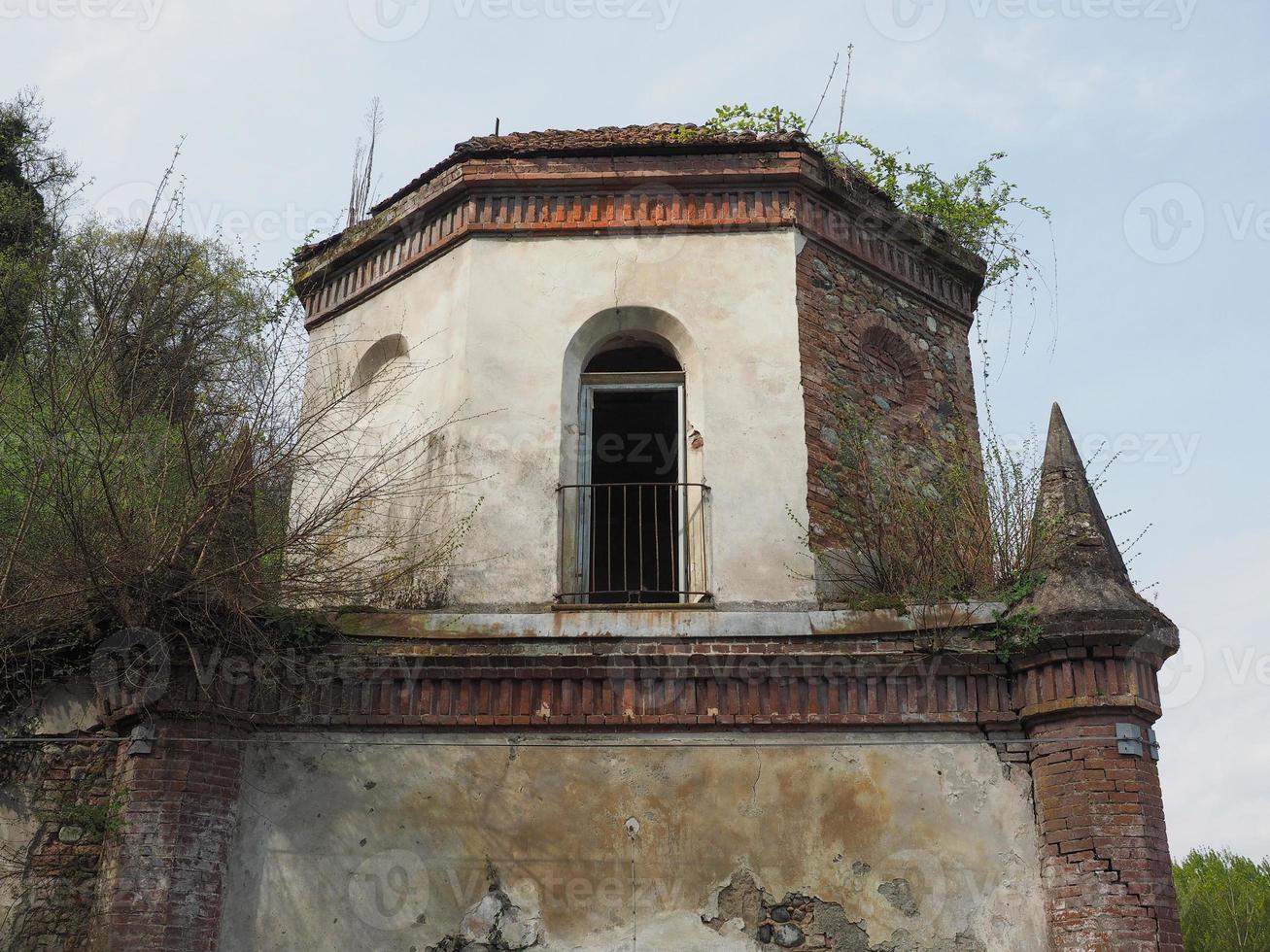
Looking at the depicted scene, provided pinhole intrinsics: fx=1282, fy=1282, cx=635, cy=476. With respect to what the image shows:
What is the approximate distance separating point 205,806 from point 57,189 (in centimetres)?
1541

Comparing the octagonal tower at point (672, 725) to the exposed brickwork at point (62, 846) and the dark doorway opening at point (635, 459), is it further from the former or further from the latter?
the dark doorway opening at point (635, 459)

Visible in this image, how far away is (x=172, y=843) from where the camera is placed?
26.3 ft

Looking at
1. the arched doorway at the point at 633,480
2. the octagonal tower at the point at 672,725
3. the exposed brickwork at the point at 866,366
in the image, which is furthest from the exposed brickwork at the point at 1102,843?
the arched doorway at the point at 633,480

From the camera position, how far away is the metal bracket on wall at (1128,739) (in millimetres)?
8016

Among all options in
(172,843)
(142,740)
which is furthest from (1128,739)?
(142,740)

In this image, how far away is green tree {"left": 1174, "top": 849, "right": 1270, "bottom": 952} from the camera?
1702cm

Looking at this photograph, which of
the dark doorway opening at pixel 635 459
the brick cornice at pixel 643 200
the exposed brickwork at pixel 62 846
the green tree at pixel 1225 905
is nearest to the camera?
the exposed brickwork at pixel 62 846

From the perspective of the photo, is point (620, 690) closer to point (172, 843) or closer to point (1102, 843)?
point (172, 843)

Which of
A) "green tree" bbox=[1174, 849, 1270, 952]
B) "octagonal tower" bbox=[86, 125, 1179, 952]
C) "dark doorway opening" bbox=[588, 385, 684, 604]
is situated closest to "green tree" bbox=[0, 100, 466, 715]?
"octagonal tower" bbox=[86, 125, 1179, 952]

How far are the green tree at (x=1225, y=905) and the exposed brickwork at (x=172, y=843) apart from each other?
13.8 m

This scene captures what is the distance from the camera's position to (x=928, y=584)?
898 centimetres

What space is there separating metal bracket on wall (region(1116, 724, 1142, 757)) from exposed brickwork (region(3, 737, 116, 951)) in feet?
20.9

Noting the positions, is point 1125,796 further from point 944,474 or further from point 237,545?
point 237,545

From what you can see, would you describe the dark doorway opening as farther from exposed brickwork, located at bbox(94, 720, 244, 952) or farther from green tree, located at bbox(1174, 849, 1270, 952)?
green tree, located at bbox(1174, 849, 1270, 952)
